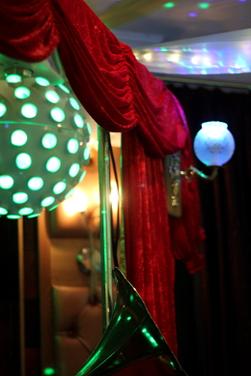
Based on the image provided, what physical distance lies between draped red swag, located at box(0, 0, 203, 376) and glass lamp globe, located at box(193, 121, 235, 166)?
134 mm

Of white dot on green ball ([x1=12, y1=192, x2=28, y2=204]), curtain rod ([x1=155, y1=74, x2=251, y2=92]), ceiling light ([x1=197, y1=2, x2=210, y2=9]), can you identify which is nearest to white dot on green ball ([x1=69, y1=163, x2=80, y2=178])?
white dot on green ball ([x1=12, y1=192, x2=28, y2=204])

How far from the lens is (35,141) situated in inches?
39.4

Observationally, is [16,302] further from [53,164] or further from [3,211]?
[53,164]

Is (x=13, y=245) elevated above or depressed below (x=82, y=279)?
above

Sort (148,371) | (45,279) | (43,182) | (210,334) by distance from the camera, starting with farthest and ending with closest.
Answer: (210,334) < (45,279) < (148,371) < (43,182)

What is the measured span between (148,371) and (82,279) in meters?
1.67

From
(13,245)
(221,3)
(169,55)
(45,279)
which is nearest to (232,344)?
(45,279)

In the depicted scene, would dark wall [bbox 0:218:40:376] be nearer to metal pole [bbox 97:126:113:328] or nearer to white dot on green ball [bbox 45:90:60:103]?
metal pole [bbox 97:126:113:328]

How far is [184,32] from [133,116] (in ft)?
2.45

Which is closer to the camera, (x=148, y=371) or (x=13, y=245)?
(x=148, y=371)

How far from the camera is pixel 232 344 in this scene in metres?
3.18

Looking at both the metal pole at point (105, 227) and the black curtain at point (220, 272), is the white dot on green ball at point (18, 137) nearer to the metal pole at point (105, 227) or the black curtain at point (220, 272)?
the metal pole at point (105, 227)

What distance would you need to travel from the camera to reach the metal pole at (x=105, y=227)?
179 centimetres

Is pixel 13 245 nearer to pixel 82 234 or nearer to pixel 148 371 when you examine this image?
pixel 82 234
